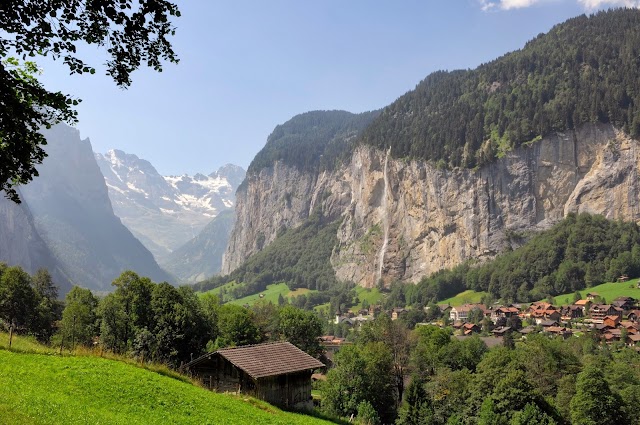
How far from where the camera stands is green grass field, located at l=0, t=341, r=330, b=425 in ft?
50.4

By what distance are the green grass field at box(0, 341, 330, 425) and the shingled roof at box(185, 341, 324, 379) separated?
17.4ft

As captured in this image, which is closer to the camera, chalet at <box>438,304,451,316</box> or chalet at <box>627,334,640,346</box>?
chalet at <box>627,334,640,346</box>

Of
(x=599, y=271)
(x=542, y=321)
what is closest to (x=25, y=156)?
(x=542, y=321)

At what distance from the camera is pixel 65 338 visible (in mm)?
59312

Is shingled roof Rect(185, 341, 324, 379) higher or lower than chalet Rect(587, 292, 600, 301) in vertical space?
lower

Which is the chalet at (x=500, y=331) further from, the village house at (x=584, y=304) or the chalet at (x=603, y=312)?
the village house at (x=584, y=304)

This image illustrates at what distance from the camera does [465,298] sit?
17212 cm

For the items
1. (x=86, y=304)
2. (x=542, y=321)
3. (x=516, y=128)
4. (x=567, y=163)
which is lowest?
(x=542, y=321)

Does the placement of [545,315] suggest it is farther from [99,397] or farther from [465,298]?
[99,397]

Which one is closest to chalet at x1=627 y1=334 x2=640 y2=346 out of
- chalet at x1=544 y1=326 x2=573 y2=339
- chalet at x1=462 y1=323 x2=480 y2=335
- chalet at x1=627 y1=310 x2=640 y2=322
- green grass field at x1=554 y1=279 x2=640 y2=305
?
chalet at x1=544 y1=326 x2=573 y2=339

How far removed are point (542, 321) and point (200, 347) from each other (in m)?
101

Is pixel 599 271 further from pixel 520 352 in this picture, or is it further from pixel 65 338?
pixel 65 338

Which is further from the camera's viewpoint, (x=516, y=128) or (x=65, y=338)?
(x=516, y=128)

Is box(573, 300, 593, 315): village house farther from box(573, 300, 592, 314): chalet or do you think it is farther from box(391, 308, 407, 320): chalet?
box(391, 308, 407, 320): chalet
